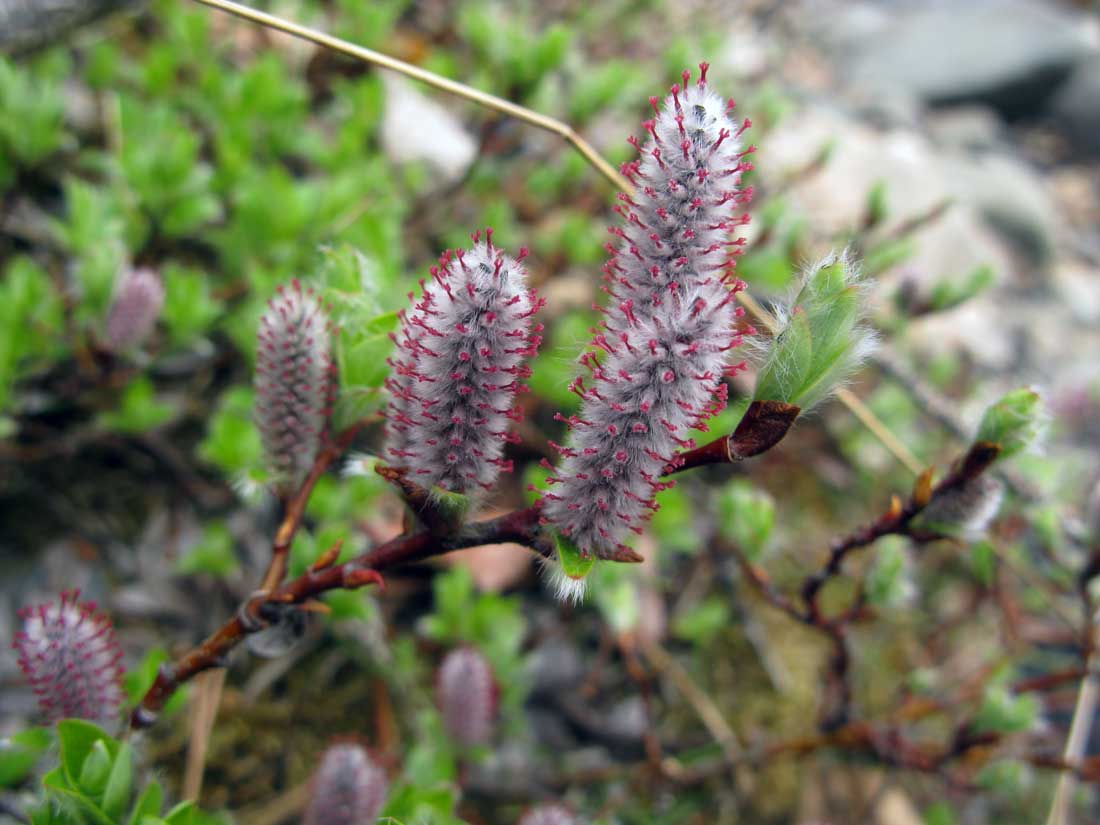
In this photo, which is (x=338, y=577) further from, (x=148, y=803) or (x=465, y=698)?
(x=465, y=698)

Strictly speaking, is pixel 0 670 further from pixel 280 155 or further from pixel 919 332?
pixel 919 332

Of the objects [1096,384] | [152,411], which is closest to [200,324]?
[152,411]

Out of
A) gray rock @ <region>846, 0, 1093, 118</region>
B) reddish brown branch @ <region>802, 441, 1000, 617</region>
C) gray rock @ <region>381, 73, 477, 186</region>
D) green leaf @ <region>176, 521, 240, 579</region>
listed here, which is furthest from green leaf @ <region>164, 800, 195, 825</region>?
gray rock @ <region>846, 0, 1093, 118</region>

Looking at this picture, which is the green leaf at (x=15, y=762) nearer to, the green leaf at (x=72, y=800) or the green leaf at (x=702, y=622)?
the green leaf at (x=72, y=800)

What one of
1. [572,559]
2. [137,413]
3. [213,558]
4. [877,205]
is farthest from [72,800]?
[877,205]

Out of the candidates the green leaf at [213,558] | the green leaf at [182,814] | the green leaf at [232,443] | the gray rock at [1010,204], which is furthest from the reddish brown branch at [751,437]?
the gray rock at [1010,204]

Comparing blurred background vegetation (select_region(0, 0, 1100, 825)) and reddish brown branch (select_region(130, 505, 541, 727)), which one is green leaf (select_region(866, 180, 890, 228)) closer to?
blurred background vegetation (select_region(0, 0, 1100, 825))

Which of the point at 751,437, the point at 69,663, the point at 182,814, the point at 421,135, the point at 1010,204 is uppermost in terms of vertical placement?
the point at 1010,204
